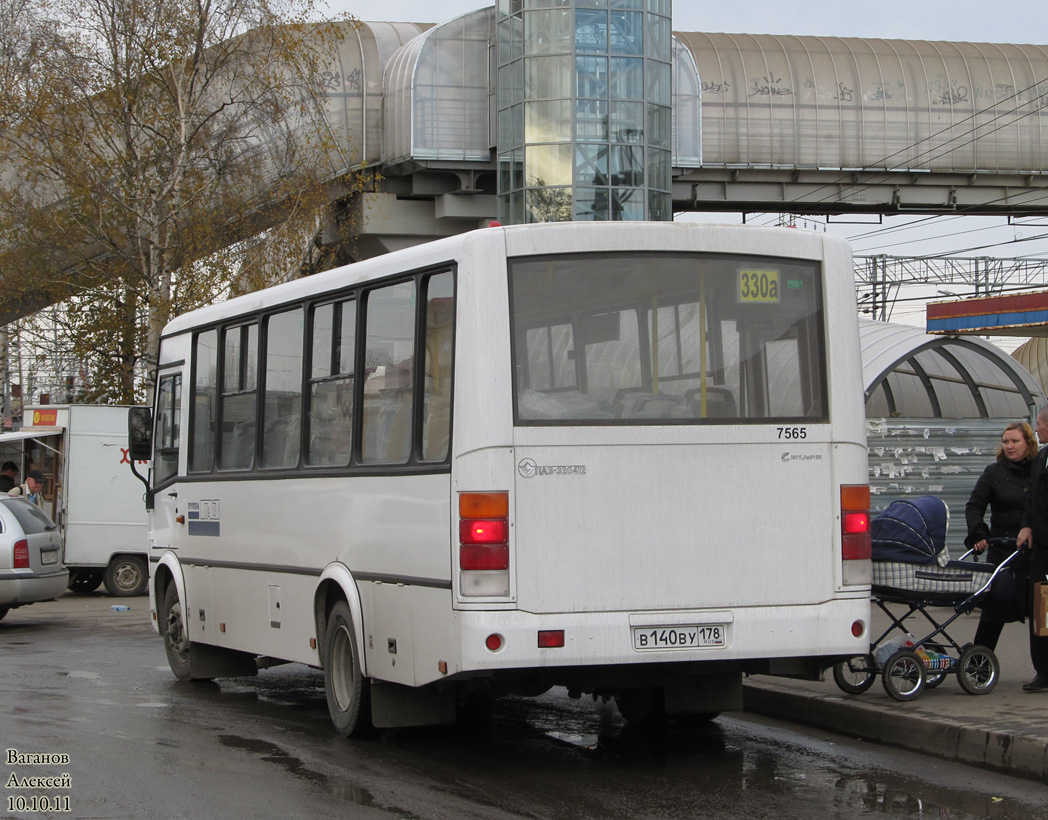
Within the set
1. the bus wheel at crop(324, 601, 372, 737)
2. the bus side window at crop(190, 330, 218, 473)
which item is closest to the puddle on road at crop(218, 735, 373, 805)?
the bus wheel at crop(324, 601, 372, 737)

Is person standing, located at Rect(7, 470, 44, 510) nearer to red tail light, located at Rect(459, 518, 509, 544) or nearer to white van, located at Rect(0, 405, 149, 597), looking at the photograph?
white van, located at Rect(0, 405, 149, 597)

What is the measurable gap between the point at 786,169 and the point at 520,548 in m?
40.9

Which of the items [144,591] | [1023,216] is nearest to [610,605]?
[144,591]

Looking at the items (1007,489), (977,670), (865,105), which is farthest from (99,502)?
(865,105)

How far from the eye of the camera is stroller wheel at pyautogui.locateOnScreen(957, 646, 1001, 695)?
31.9ft

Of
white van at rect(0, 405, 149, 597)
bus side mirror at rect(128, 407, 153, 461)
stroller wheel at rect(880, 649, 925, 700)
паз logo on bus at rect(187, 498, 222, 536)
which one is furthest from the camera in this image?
white van at rect(0, 405, 149, 597)

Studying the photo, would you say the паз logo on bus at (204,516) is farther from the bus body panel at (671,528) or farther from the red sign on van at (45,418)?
the red sign on van at (45,418)

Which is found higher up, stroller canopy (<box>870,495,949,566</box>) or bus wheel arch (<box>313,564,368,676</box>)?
stroller canopy (<box>870,495,949,566</box>)

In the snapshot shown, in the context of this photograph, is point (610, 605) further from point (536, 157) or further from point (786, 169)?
point (786, 169)

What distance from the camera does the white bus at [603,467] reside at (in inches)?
294

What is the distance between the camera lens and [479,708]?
34.3ft

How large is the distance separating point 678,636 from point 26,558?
1225cm

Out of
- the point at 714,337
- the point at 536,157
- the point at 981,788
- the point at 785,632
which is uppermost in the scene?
the point at 536,157

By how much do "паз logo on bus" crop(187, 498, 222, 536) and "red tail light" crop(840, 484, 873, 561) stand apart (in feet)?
16.7
